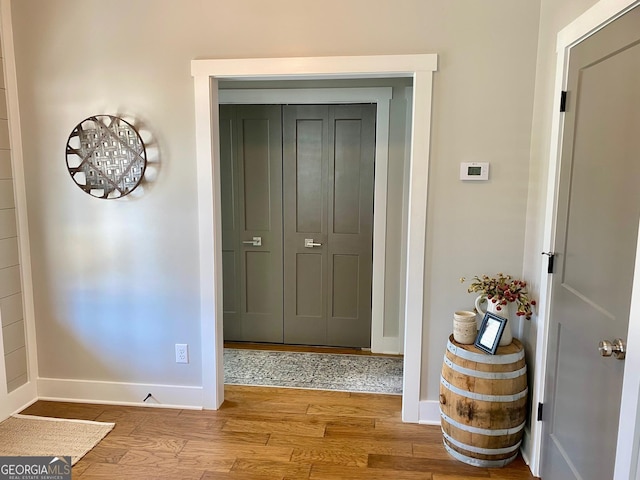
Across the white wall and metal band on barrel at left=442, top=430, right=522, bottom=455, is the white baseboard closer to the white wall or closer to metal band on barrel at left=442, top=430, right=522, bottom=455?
the white wall

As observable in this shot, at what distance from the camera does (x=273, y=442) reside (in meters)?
2.49

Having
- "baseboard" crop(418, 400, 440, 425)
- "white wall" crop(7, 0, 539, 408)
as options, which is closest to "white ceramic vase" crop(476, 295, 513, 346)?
"white wall" crop(7, 0, 539, 408)

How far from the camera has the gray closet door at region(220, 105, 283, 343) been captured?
376 cm

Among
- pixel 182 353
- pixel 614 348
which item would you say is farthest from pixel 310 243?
pixel 614 348

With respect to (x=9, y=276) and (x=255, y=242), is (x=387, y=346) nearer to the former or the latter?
(x=255, y=242)

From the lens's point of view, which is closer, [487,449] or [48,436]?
[487,449]

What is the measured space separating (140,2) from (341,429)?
2.71 metres

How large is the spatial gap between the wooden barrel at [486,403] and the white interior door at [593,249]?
15 cm

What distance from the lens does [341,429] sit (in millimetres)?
2613

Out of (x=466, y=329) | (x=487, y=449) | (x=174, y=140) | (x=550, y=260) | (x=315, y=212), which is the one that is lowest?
(x=487, y=449)

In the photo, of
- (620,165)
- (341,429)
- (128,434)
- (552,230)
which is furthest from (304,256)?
(620,165)

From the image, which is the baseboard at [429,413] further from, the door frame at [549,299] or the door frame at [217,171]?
the door frame at [549,299]

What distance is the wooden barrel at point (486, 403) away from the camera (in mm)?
2197

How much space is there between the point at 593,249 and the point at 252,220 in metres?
2.72
